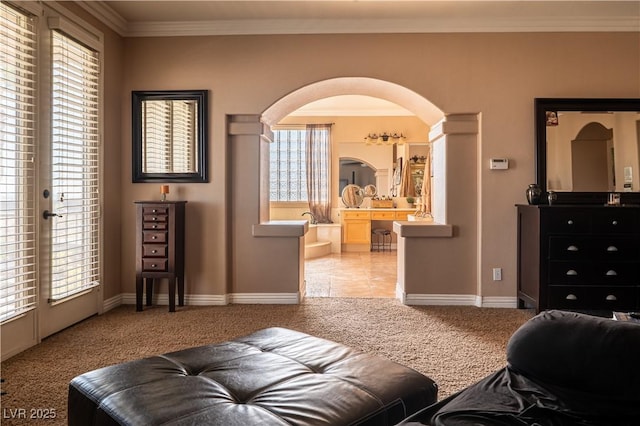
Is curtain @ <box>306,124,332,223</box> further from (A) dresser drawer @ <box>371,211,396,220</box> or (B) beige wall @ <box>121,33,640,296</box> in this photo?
(B) beige wall @ <box>121,33,640,296</box>

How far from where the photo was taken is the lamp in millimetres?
8656

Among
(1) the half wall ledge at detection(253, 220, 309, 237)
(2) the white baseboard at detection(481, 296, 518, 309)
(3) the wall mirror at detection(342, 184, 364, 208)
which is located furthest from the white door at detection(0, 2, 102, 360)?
(3) the wall mirror at detection(342, 184, 364, 208)

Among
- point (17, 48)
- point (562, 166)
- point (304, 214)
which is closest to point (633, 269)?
point (562, 166)

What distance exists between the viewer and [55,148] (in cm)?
317

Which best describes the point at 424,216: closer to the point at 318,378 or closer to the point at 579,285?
the point at 579,285

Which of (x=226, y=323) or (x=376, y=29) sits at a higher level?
(x=376, y=29)

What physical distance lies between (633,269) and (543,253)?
2.38ft

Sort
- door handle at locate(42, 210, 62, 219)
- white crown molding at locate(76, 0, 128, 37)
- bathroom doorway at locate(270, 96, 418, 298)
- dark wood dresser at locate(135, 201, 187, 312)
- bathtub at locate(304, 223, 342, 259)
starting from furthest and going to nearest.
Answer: bathtub at locate(304, 223, 342, 259), bathroom doorway at locate(270, 96, 418, 298), dark wood dresser at locate(135, 201, 187, 312), white crown molding at locate(76, 0, 128, 37), door handle at locate(42, 210, 62, 219)

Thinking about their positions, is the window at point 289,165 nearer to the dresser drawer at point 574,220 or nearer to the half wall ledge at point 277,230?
the half wall ledge at point 277,230

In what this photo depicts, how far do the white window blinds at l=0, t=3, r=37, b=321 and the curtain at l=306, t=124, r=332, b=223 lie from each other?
20.0ft

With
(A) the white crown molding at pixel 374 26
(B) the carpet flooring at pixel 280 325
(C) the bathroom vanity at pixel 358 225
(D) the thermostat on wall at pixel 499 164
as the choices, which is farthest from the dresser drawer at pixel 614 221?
(C) the bathroom vanity at pixel 358 225

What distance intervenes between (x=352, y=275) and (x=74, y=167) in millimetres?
3666

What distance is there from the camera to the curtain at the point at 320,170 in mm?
8750

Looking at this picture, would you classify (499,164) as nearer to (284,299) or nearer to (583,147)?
(583,147)
